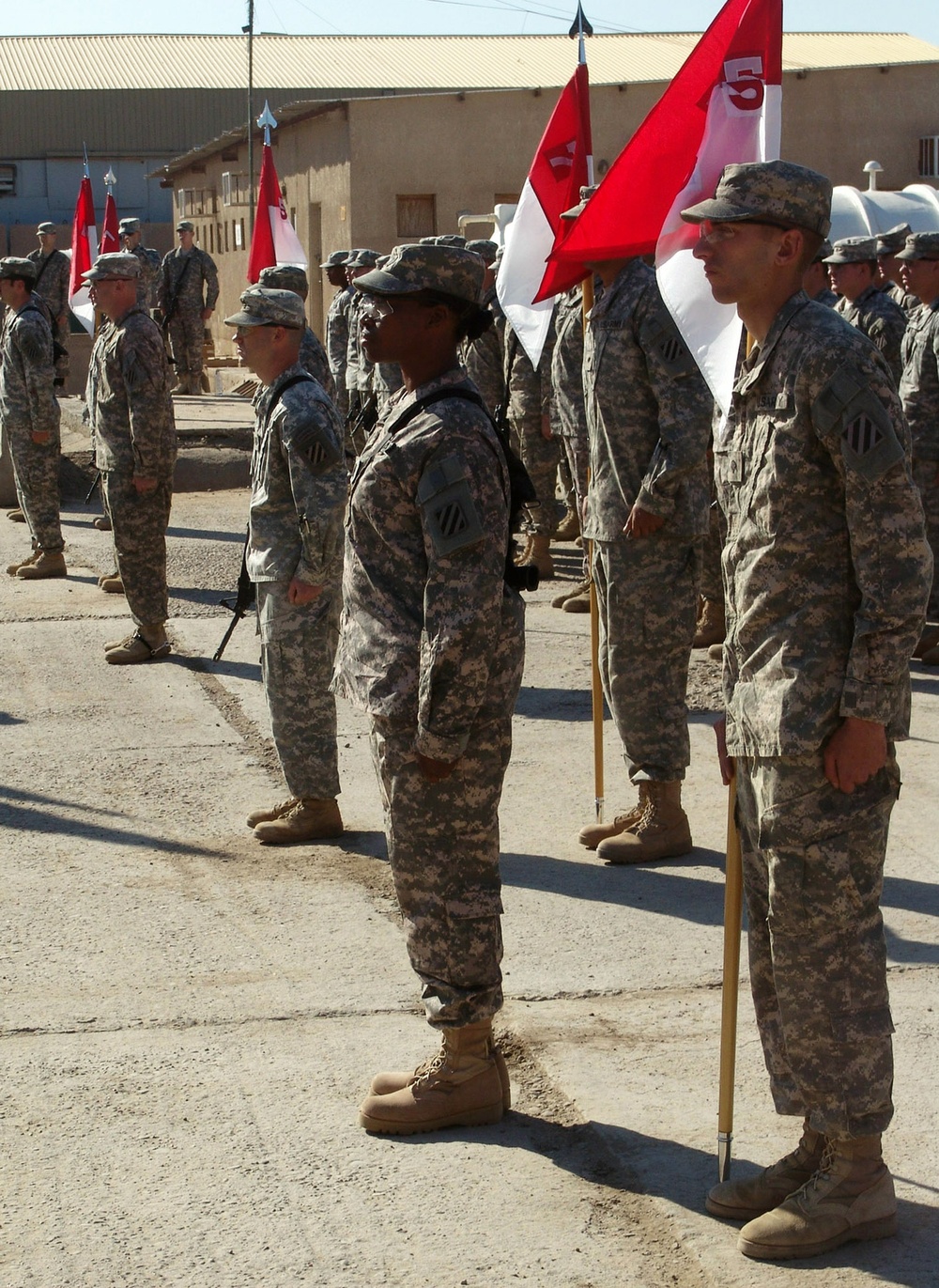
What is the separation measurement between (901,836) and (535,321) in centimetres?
303

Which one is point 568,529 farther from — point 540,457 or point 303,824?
point 303,824

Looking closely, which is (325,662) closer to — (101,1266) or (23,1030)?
(23,1030)

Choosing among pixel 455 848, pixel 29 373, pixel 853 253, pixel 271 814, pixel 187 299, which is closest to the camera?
pixel 455 848

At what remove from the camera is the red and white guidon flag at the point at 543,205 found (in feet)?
24.1

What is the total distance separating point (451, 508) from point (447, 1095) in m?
1.38

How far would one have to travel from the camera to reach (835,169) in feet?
82.9

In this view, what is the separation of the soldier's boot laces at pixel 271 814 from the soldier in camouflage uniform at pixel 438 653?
231cm

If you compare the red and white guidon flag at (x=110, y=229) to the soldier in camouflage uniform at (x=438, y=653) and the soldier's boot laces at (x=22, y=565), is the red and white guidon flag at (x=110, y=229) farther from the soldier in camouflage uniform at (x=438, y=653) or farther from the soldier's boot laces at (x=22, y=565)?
the soldier in camouflage uniform at (x=438, y=653)

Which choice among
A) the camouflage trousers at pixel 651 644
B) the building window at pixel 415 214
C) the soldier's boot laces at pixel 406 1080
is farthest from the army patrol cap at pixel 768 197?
the building window at pixel 415 214

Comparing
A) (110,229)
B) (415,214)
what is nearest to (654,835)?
(110,229)

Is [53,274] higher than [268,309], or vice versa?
[53,274]

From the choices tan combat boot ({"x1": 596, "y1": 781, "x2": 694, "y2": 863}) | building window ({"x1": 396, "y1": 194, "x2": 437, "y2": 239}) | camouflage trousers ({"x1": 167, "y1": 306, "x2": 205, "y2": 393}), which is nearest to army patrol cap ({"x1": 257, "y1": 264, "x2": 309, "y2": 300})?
tan combat boot ({"x1": 596, "y1": 781, "x2": 694, "y2": 863})

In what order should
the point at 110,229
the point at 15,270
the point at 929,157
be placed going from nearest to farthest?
the point at 15,270 → the point at 110,229 → the point at 929,157

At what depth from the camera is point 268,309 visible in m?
5.67
